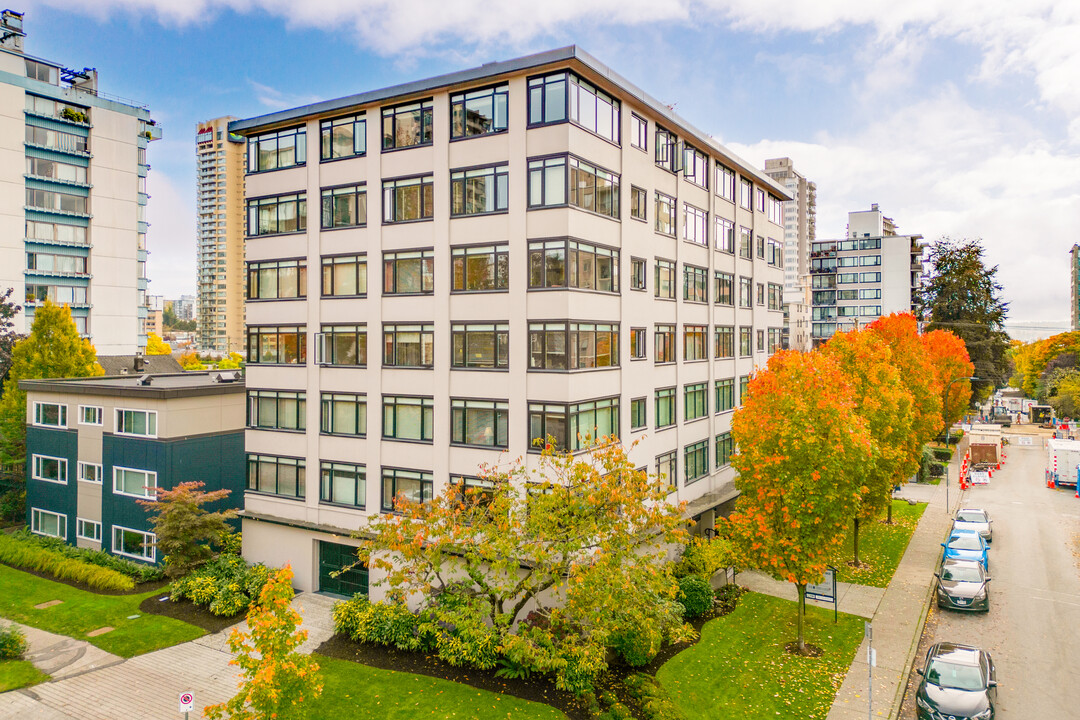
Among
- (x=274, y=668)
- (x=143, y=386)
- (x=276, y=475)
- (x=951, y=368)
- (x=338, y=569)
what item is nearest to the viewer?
(x=274, y=668)

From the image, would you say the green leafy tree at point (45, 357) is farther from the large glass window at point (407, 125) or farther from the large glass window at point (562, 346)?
the large glass window at point (562, 346)

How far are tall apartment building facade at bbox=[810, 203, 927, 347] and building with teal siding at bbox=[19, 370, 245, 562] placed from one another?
9034cm

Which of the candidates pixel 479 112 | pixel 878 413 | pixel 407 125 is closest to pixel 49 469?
pixel 407 125

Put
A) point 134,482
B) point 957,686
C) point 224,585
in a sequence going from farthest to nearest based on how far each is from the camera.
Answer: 1. point 134,482
2. point 224,585
3. point 957,686

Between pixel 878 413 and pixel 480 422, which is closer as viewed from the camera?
pixel 480 422

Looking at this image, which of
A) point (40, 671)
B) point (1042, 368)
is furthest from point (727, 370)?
point (1042, 368)

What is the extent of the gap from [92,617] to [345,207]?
737 inches

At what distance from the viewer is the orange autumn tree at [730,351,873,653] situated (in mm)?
20266

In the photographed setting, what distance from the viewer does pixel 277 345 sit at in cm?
2803

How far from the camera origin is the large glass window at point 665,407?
2800 cm

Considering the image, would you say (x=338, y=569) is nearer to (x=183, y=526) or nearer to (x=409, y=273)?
(x=183, y=526)

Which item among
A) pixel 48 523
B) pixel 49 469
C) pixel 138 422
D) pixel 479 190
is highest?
pixel 479 190

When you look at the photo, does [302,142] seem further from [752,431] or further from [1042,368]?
[1042,368]

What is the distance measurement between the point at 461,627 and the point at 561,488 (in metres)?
4.90
